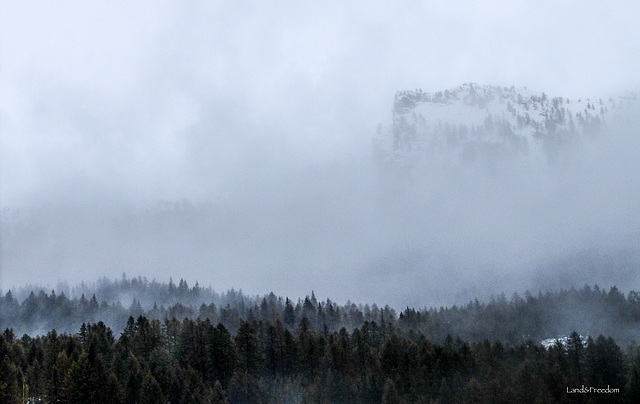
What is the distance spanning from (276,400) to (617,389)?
65.7 meters

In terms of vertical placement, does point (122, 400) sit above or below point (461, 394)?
above

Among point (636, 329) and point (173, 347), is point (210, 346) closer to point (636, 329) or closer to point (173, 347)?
point (173, 347)

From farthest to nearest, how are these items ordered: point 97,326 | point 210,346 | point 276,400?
point 97,326, point 210,346, point 276,400

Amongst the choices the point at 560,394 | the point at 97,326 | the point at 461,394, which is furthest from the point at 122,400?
the point at 560,394

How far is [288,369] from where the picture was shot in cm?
13188

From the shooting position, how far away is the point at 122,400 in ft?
305

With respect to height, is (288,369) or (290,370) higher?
(288,369)

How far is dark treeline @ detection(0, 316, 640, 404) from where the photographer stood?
9662cm

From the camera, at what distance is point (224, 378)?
401 feet

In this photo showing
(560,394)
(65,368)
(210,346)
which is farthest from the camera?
(210,346)

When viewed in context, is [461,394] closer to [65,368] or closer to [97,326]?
[65,368]

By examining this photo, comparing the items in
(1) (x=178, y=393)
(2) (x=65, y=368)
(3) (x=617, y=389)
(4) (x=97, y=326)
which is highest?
(4) (x=97, y=326)

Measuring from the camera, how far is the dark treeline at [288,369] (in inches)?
3804

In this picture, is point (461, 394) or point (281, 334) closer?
point (461, 394)
